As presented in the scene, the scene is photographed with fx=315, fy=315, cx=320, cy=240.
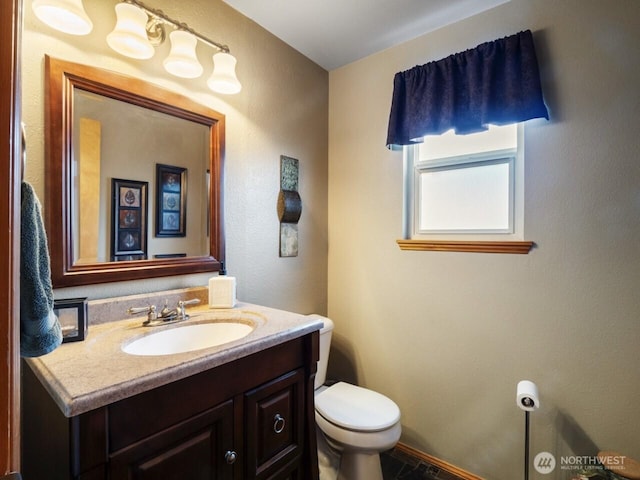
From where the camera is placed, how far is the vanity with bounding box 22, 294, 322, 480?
0.68 metres

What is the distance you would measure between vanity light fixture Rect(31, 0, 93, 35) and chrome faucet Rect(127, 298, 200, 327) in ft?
3.13

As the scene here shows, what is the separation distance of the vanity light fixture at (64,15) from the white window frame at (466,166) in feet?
4.98

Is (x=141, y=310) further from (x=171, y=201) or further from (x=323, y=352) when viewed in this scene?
(x=323, y=352)

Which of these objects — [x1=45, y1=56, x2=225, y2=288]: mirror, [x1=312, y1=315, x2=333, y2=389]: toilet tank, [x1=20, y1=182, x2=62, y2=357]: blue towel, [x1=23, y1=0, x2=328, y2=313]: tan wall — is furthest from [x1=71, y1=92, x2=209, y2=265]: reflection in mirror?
[x1=312, y1=315, x2=333, y2=389]: toilet tank

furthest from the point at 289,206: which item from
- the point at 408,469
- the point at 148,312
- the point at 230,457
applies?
the point at 408,469

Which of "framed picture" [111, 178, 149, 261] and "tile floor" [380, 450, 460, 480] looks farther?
"tile floor" [380, 450, 460, 480]

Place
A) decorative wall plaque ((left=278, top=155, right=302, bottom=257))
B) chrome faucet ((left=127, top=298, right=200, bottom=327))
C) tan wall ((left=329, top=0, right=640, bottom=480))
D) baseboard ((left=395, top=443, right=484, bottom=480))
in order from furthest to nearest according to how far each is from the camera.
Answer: decorative wall plaque ((left=278, top=155, right=302, bottom=257)) < baseboard ((left=395, top=443, right=484, bottom=480)) < tan wall ((left=329, top=0, right=640, bottom=480)) < chrome faucet ((left=127, top=298, right=200, bottom=327))

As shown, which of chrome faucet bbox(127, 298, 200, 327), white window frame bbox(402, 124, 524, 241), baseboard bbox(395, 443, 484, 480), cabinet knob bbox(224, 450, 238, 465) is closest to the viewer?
cabinet knob bbox(224, 450, 238, 465)

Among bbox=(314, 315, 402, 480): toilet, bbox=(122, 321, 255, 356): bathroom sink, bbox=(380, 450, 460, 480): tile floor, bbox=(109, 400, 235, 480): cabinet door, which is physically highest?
bbox=(122, 321, 255, 356): bathroom sink

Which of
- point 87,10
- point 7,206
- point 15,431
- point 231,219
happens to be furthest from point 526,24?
point 15,431

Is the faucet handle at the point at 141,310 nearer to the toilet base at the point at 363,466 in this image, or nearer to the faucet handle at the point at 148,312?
the faucet handle at the point at 148,312

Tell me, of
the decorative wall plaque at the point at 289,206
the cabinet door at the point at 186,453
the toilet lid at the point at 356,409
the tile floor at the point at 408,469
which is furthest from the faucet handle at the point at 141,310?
the tile floor at the point at 408,469

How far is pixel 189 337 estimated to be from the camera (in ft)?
3.90

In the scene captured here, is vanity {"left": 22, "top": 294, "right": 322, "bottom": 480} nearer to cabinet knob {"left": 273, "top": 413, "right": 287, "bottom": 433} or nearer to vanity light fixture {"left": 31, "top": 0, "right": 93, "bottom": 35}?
cabinet knob {"left": 273, "top": 413, "right": 287, "bottom": 433}
